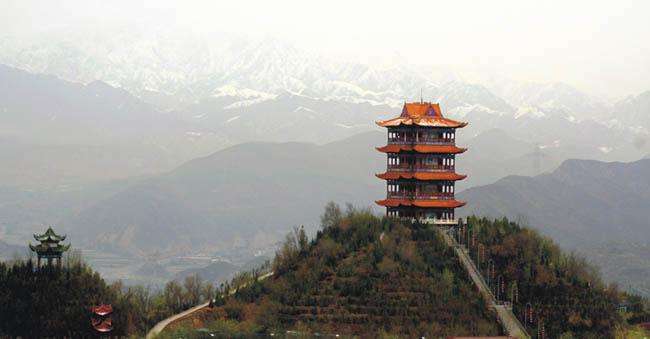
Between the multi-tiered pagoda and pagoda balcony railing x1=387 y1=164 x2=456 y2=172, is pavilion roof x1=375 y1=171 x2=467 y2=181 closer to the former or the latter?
the multi-tiered pagoda

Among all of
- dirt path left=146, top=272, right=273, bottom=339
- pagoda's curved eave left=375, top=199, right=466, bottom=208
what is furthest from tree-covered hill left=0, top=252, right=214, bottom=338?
pagoda's curved eave left=375, top=199, right=466, bottom=208

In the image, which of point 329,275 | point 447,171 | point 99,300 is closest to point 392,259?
point 329,275

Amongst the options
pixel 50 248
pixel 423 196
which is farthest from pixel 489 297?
pixel 50 248

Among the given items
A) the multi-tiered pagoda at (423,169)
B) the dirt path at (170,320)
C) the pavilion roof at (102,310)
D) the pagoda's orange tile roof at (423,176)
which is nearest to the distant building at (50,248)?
the pavilion roof at (102,310)

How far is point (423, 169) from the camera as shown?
137 m

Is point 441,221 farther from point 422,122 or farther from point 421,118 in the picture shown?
point 421,118

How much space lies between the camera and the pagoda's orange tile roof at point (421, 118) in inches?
5389

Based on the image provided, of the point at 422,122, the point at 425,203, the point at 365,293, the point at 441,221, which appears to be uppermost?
the point at 422,122

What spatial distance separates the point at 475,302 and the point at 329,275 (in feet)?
46.6

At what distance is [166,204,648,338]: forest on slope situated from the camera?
11531 cm

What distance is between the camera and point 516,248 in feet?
424

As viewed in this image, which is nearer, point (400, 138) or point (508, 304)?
point (508, 304)

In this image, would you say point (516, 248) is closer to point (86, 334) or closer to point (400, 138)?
point (400, 138)

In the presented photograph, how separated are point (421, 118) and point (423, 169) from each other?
5.27 m
